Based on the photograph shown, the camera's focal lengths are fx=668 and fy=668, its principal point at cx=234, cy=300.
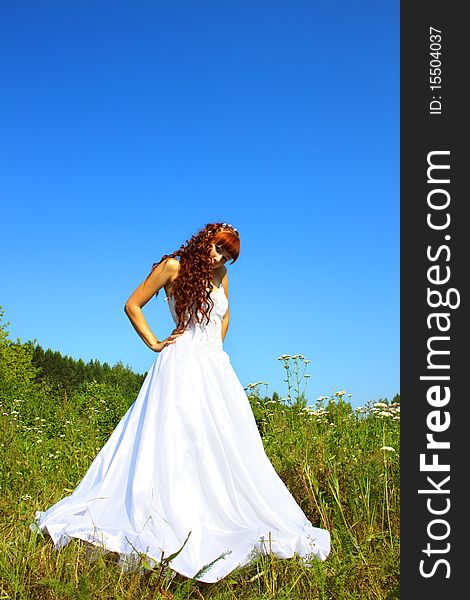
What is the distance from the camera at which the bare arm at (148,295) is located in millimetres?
4777

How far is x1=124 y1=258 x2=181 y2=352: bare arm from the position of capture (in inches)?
188

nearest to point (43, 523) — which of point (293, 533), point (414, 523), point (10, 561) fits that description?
point (10, 561)

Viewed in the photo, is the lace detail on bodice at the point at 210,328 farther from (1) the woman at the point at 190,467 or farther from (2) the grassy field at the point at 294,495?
(2) the grassy field at the point at 294,495

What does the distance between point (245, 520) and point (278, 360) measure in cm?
255

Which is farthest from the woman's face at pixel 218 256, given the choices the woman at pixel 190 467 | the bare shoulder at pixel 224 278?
the bare shoulder at pixel 224 278

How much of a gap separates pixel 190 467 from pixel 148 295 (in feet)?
4.15

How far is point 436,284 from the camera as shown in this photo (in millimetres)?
3766

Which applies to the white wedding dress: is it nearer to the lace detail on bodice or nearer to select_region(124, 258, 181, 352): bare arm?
the lace detail on bodice

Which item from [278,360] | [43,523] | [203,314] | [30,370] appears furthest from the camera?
[30,370]

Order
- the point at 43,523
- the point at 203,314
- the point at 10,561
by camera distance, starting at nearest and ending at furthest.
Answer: the point at 10,561, the point at 43,523, the point at 203,314

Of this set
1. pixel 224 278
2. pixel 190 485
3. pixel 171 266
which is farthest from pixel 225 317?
pixel 190 485

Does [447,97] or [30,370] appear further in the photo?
[30,370]

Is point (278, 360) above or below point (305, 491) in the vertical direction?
above

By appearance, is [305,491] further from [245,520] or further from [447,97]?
[447,97]
